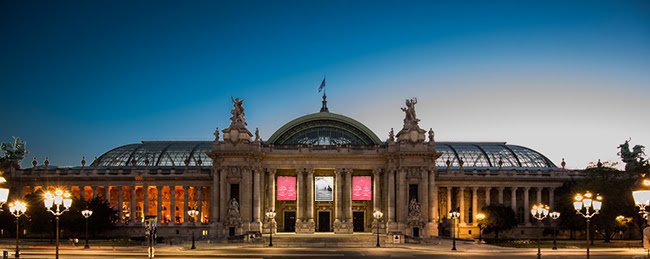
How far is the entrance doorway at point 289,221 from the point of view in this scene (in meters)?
103

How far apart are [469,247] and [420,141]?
2546 cm

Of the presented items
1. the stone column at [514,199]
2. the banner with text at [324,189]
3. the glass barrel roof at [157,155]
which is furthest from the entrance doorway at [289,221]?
the stone column at [514,199]

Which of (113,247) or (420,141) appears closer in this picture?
(113,247)

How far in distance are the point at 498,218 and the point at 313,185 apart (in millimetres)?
30607

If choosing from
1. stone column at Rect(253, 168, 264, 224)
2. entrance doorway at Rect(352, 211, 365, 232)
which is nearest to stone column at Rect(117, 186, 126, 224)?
stone column at Rect(253, 168, 264, 224)

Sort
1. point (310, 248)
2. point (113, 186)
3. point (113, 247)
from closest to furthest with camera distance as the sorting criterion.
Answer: point (113, 247) < point (310, 248) < point (113, 186)

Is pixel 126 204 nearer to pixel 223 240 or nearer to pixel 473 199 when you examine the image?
pixel 223 240

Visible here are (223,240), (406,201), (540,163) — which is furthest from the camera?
(540,163)

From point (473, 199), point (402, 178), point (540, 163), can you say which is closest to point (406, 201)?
point (402, 178)

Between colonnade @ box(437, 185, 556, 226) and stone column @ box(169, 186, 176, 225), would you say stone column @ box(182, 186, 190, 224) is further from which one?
colonnade @ box(437, 185, 556, 226)

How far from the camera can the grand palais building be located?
96.9 metres

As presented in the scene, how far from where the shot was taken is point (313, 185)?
330 ft

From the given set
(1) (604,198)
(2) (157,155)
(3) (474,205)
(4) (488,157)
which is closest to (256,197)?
(2) (157,155)

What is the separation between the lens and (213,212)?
97250 millimetres
